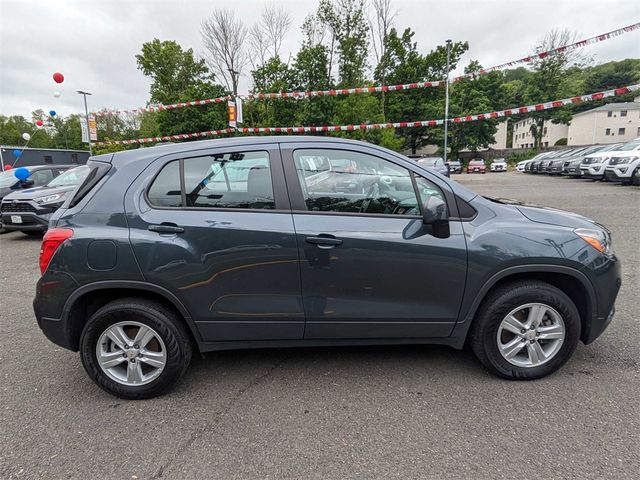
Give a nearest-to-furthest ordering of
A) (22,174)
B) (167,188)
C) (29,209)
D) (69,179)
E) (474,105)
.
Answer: (167,188), (29,209), (69,179), (22,174), (474,105)

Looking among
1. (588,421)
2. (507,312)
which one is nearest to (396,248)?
(507,312)

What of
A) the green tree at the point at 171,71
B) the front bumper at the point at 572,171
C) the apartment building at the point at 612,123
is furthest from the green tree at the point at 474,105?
the green tree at the point at 171,71

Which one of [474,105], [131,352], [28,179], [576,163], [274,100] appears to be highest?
[474,105]

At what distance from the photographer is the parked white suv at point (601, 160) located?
14.7m

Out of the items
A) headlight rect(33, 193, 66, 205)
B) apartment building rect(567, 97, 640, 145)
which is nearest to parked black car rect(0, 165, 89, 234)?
headlight rect(33, 193, 66, 205)

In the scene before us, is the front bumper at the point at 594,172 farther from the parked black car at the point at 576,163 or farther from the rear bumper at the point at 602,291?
the rear bumper at the point at 602,291

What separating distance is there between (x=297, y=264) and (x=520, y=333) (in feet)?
5.43

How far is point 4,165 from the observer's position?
22281 mm

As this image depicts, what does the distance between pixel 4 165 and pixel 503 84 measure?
48533mm

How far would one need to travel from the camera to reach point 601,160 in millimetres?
15711

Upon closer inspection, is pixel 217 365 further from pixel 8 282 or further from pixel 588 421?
pixel 8 282

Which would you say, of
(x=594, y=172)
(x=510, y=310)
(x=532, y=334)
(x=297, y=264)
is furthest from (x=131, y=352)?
(x=594, y=172)

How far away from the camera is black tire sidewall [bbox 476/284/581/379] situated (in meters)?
2.55

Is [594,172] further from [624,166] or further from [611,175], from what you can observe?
[624,166]
